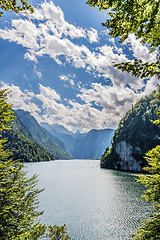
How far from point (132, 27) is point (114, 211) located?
48.7 meters

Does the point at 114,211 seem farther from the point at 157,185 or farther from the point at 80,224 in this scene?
the point at 157,185

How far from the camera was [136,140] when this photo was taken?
160875mm

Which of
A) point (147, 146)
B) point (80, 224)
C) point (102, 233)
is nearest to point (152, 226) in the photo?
point (102, 233)

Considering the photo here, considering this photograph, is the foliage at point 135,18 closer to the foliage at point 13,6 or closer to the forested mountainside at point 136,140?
the foliage at point 13,6

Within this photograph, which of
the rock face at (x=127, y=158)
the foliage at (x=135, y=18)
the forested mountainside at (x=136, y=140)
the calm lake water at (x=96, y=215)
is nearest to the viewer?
the foliage at (x=135, y=18)

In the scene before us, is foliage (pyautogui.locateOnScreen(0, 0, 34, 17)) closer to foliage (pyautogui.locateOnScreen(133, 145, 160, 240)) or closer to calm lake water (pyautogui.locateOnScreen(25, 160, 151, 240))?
foliage (pyautogui.locateOnScreen(133, 145, 160, 240))

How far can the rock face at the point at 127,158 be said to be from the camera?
146025mm

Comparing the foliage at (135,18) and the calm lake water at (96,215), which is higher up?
the foliage at (135,18)

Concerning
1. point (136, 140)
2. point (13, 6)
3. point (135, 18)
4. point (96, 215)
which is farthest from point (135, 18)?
point (136, 140)

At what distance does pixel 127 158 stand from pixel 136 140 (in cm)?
2210

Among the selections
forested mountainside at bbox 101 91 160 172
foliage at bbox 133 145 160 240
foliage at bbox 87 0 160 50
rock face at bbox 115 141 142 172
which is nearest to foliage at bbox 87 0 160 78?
foliage at bbox 87 0 160 50

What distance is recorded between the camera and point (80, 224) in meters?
35.2

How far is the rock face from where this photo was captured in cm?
14602

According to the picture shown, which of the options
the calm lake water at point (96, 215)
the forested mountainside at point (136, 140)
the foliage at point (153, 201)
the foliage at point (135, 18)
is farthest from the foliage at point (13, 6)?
the forested mountainside at point (136, 140)
